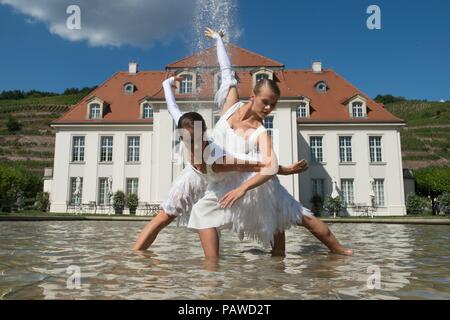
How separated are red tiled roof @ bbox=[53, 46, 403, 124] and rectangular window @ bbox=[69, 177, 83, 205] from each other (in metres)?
4.88

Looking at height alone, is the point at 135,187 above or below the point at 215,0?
below

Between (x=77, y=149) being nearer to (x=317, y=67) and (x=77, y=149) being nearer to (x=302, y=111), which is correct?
(x=302, y=111)

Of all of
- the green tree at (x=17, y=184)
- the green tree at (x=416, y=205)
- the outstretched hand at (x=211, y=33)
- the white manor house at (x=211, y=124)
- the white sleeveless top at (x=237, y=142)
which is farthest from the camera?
the green tree at (x=17, y=184)

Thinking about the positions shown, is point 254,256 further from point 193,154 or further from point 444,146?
point 444,146

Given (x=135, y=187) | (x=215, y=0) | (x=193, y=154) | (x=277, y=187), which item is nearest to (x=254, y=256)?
(x=277, y=187)

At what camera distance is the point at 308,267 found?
383 cm

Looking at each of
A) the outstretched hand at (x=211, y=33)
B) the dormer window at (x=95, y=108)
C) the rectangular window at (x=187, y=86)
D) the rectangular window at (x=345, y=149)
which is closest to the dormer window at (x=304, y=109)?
the rectangular window at (x=345, y=149)

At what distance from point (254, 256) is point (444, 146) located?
74.0 metres

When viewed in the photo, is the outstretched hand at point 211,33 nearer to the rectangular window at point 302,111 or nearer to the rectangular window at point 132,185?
the rectangular window at point 302,111

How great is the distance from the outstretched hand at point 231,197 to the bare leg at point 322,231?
116 cm

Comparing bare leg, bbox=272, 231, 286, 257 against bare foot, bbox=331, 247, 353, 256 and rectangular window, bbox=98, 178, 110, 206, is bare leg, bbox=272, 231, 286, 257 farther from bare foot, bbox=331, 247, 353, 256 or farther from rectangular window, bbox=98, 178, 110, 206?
rectangular window, bbox=98, 178, 110, 206

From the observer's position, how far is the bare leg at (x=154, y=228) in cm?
509

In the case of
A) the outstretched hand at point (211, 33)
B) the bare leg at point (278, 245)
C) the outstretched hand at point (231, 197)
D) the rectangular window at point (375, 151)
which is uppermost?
the rectangular window at point (375, 151)
